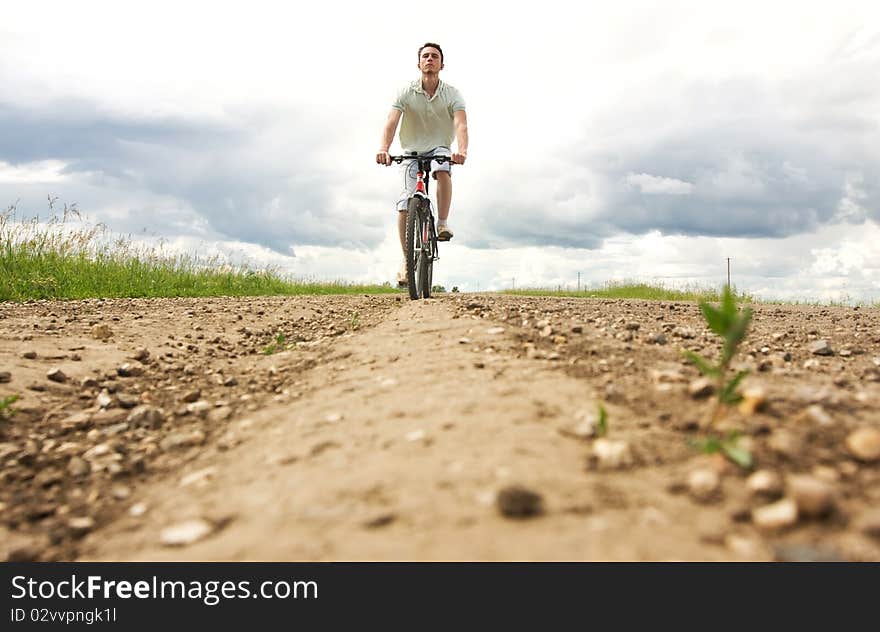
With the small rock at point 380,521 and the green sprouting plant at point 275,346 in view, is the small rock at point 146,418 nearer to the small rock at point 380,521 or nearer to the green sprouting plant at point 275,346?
the green sprouting plant at point 275,346

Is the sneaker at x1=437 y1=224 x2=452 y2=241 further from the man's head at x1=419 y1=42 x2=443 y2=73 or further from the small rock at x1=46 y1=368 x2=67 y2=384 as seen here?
the small rock at x1=46 y1=368 x2=67 y2=384

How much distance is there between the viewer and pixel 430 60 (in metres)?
7.67

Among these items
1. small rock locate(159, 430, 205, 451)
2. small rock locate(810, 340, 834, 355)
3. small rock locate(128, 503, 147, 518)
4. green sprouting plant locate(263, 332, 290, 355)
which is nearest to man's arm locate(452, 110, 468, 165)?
green sprouting plant locate(263, 332, 290, 355)

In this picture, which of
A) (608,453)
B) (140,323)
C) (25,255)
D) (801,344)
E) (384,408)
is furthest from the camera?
(25,255)

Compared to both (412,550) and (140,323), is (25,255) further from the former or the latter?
(412,550)

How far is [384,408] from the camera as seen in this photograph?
2443mm

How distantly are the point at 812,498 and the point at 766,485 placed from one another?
12 centimetres

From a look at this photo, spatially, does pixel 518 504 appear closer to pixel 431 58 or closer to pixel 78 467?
pixel 78 467

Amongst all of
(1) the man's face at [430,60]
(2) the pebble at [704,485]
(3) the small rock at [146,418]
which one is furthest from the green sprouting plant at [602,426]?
(1) the man's face at [430,60]

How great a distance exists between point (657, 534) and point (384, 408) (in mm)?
1266
